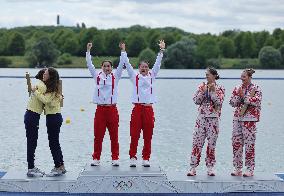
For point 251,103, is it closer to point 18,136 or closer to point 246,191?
point 246,191

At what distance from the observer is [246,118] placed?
41.5ft

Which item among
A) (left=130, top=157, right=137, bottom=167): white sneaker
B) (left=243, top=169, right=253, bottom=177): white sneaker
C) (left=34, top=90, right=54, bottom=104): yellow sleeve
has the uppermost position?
(left=34, top=90, right=54, bottom=104): yellow sleeve

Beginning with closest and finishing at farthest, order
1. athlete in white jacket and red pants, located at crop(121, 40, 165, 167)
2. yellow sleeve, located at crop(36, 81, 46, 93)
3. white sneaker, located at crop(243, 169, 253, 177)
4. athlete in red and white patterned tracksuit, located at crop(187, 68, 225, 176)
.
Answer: yellow sleeve, located at crop(36, 81, 46, 93)
athlete in red and white patterned tracksuit, located at crop(187, 68, 225, 176)
white sneaker, located at crop(243, 169, 253, 177)
athlete in white jacket and red pants, located at crop(121, 40, 165, 167)

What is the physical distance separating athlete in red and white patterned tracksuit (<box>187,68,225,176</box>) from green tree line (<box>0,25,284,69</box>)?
75.8 m

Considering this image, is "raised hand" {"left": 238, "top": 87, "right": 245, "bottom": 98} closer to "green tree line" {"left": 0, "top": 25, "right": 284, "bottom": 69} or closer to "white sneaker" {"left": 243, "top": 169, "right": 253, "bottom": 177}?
"white sneaker" {"left": 243, "top": 169, "right": 253, "bottom": 177}

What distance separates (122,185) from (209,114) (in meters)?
2.00

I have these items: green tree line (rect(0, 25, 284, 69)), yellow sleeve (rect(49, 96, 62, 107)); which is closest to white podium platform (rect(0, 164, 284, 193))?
yellow sleeve (rect(49, 96, 62, 107))

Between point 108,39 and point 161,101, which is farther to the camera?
point 108,39

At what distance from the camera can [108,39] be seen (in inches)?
4520

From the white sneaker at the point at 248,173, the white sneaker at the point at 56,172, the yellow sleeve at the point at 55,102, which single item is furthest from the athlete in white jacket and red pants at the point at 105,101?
the white sneaker at the point at 248,173

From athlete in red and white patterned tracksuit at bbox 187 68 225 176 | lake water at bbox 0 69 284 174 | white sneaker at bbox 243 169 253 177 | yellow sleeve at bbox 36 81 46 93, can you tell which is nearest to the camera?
yellow sleeve at bbox 36 81 46 93

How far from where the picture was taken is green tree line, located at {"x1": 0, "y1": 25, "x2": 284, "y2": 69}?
96.2 metres

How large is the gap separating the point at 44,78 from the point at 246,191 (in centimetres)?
398

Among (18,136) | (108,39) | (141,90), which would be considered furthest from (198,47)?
(141,90)
